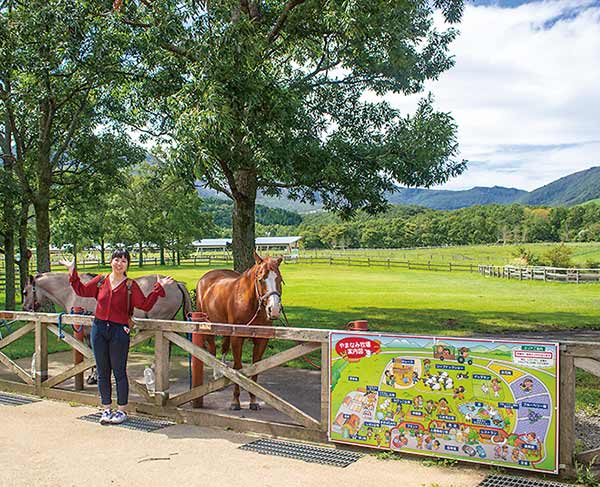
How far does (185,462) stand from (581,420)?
534 centimetres

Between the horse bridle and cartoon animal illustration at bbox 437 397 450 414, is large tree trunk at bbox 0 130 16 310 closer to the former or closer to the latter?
the horse bridle

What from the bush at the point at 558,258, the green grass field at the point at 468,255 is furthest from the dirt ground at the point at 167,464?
the green grass field at the point at 468,255

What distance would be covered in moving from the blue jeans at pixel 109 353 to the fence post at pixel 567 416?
513cm

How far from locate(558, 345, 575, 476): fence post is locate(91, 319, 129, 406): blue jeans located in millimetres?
5131

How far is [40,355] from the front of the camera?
29.9 feet

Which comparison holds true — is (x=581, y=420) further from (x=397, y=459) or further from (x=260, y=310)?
(x=260, y=310)

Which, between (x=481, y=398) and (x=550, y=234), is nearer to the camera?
(x=481, y=398)

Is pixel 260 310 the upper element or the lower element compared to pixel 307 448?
upper

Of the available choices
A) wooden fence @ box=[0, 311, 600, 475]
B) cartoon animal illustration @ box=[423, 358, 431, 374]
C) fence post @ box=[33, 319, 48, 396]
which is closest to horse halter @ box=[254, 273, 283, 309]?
wooden fence @ box=[0, 311, 600, 475]

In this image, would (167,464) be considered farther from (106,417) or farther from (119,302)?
(119,302)

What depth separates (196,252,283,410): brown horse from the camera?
790cm

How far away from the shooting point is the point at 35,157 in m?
22.5

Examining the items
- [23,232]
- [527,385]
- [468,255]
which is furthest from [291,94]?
[468,255]

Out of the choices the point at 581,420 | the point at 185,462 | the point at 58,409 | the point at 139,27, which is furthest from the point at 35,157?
the point at 581,420
